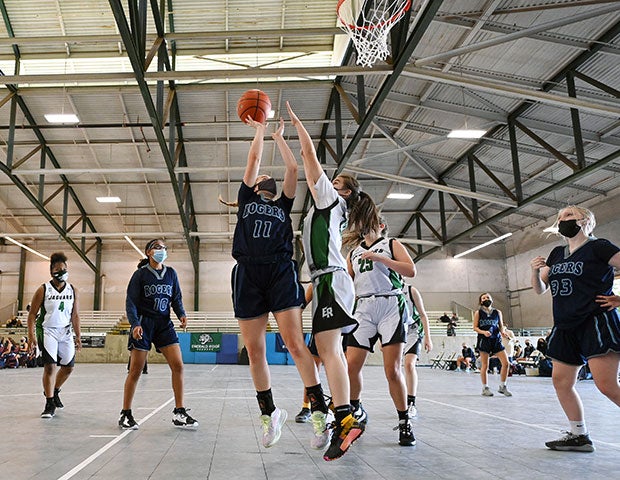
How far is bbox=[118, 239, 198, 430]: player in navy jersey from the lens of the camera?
15.6ft

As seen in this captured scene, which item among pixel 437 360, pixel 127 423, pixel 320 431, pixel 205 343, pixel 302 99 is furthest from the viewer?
pixel 205 343

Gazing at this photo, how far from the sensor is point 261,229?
3324 millimetres

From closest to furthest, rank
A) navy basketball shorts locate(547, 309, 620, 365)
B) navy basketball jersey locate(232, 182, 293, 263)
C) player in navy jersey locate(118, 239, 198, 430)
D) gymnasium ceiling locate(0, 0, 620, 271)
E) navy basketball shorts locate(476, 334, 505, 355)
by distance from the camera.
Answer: navy basketball jersey locate(232, 182, 293, 263)
navy basketball shorts locate(547, 309, 620, 365)
player in navy jersey locate(118, 239, 198, 430)
navy basketball shorts locate(476, 334, 505, 355)
gymnasium ceiling locate(0, 0, 620, 271)

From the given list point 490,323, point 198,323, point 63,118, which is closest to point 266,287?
point 490,323

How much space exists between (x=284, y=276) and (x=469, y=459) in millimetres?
1763

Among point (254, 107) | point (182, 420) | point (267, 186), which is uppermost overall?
point (254, 107)

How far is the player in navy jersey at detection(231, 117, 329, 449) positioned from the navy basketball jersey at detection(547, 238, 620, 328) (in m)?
2.03

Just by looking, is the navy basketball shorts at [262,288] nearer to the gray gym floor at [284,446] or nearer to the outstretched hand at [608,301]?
the gray gym floor at [284,446]

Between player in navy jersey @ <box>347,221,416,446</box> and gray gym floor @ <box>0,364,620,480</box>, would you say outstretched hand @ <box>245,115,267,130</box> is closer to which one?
player in navy jersey @ <box>347,221,416,446</box>

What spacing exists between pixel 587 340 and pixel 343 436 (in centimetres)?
204

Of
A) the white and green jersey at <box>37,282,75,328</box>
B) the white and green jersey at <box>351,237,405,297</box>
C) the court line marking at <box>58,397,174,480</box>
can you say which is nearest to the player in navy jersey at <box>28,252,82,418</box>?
the white and green jersey at <box>37,282,75,328</box>

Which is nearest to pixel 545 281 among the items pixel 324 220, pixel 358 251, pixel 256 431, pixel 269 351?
pixel 358 251

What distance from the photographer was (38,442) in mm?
4023

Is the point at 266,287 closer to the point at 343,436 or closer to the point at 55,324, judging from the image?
the point at 343,436
